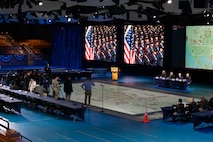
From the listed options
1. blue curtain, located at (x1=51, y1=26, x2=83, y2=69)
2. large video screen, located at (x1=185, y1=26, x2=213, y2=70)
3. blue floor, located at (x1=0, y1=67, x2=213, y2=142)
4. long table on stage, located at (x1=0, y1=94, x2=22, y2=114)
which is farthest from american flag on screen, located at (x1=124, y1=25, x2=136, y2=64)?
long table on stage, located at (x1=0, y1=94, x2=22, y2=114)

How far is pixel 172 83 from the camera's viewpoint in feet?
94.5

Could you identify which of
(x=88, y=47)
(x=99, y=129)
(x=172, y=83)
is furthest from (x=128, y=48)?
(x=99, y=129)

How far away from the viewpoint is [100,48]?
42.8 meters

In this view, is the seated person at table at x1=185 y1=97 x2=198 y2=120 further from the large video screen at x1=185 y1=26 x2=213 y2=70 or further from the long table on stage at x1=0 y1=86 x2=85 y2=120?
the large video screen at x1=185 y1=26 x2=213 y2=70

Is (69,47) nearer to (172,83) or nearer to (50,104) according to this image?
(172,83)

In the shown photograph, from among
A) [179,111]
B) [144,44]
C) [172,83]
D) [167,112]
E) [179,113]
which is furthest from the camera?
[144,44]

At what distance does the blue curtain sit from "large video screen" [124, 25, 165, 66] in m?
7.24

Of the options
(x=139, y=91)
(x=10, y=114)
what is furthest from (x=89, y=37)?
(x=10, y=114)

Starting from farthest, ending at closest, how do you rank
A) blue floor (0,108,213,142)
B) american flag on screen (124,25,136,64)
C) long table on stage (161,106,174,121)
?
american flag on screen (124,25,136,64) < long table on stage (161,106,174,121) < blue floor (0,108,213,142)

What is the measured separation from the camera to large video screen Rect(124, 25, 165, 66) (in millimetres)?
36594

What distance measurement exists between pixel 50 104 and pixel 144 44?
789 inches

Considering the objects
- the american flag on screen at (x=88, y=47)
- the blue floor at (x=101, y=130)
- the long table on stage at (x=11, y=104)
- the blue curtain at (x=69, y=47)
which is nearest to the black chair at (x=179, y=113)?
the blue floor at (x=101, y=130)

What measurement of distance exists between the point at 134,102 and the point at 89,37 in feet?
72.5

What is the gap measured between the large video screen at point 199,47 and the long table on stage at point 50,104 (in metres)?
15.2
